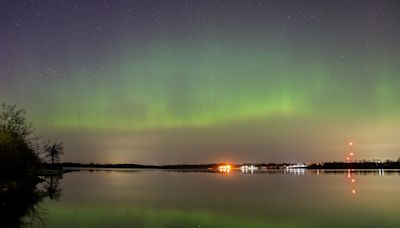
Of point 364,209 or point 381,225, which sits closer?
point 381,225

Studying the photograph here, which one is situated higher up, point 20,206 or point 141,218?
point 20,206

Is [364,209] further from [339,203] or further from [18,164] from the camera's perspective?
[18,164]

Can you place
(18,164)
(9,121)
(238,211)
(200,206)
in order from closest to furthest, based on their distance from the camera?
(238,211) → (200,206) → (18,164) → (9,121)

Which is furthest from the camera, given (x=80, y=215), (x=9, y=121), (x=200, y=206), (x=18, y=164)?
(x=9, y=121)

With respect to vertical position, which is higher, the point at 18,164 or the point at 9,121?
the point at 9,121

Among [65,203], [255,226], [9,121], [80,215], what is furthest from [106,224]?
[9,121]

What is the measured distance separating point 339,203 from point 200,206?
12.3 m

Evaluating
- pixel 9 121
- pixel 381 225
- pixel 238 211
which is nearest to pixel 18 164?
pixel 9 121

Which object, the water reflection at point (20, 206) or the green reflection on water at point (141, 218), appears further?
the water reflection at point (20, 206)

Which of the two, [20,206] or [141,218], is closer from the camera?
[141,218]

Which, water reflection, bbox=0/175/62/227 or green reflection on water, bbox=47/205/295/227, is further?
water reflection, bbox=0/175/62/227

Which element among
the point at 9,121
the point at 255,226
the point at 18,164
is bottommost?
the point at 255,226

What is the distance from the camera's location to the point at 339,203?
4159 centimetres

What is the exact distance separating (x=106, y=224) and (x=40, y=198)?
20.7 meters
